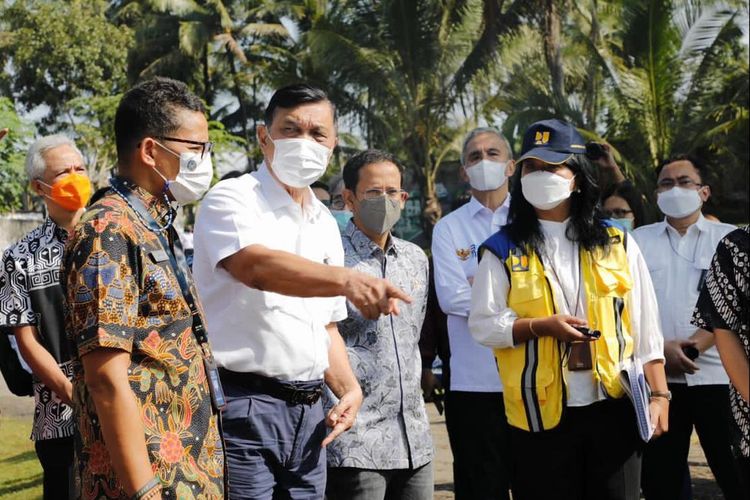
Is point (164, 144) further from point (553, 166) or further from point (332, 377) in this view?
point (553, 166)

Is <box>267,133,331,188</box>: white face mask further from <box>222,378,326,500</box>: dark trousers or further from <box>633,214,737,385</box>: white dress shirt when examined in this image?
<box>633,214,737,385</box>: white dress shirt

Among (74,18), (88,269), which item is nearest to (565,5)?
(74,18)

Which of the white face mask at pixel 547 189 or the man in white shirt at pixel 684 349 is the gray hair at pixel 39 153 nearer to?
the white face mask at pixel 547 189

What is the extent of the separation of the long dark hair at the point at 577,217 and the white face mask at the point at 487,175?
92 cm

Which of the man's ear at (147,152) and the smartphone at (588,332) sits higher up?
the man's ear at (147,152)

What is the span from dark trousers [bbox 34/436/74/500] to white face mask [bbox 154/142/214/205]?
76.6 inches

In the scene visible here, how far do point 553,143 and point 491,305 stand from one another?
0.73 metres

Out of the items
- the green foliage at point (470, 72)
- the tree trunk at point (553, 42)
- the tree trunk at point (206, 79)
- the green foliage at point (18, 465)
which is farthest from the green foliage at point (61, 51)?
the green foliage at point (18, 465)

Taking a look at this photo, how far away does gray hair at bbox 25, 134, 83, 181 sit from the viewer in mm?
4570

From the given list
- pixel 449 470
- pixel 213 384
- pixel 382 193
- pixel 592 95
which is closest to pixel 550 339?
pixel 382 193

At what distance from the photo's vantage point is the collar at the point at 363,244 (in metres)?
4.30

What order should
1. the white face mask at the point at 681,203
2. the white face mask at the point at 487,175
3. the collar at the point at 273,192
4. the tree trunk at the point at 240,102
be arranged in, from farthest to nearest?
the tree trunk at the point at 240,102
the white face mask at the point at 681,203
the white face mask at the point at 487,175
the collar at the point at 273,192

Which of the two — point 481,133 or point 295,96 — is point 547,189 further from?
point 481,133

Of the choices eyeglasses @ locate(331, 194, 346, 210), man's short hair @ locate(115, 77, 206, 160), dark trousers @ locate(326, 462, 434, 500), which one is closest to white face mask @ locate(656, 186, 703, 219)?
dark trousers @ locate(326, 462, 434, 500)
